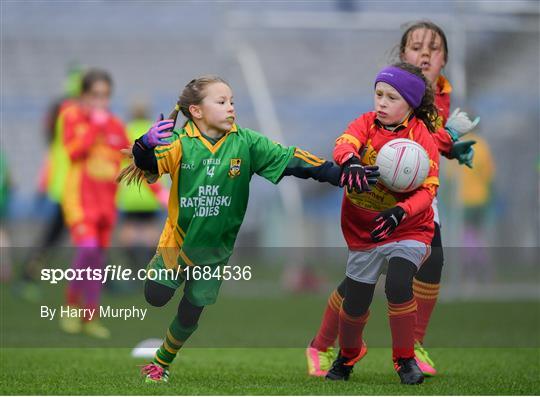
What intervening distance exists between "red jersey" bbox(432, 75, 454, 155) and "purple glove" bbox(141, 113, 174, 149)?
1.70 metres

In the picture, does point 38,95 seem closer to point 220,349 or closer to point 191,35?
point 191,35

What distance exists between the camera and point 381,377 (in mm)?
6520

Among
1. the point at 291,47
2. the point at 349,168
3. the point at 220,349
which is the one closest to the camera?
the point at 349,168

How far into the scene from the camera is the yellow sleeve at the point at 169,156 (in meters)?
5.78

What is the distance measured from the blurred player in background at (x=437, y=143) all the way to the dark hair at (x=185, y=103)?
141cm

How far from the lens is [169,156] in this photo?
5.81m

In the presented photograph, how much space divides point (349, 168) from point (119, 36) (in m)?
17.2

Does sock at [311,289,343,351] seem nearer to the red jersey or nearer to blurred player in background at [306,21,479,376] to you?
blurred player in background at [306,21,479,376]

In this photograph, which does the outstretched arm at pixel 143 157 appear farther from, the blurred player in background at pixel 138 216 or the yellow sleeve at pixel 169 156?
the blurred player in background at pixel 138 216

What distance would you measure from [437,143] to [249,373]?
173 centimetres

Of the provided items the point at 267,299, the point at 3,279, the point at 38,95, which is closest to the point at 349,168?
the point at 267,299

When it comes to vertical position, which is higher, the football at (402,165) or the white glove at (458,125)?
the white glove at (458,125)

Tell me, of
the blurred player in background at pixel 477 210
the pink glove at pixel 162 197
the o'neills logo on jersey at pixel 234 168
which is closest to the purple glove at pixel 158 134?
the o'neills logo on jersey at pixel 234 168

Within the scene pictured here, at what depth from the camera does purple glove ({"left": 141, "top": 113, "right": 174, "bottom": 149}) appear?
224 inches
